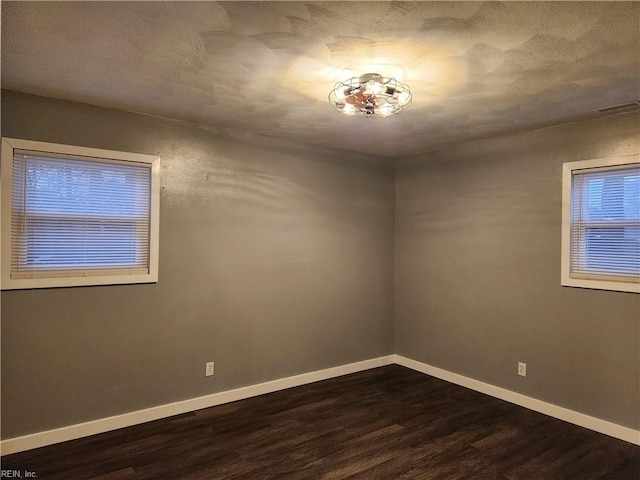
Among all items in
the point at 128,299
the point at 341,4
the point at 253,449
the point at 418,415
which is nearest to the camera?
the point at 341,4

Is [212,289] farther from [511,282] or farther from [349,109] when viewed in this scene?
[511,282]

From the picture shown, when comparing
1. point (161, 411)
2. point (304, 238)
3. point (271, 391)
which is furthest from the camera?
point (304, 238)

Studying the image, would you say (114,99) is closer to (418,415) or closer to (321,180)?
(321,180)

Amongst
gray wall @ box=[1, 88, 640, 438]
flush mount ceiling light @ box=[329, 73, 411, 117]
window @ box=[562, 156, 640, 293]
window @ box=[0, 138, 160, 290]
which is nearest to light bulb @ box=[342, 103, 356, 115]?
flush mount ceiling light @ box=[329, 73, 411, 117]

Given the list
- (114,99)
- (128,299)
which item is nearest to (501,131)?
(114,99)

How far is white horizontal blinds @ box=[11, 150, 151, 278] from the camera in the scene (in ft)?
9.31

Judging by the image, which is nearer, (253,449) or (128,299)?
(253,449)

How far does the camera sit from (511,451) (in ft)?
9.61

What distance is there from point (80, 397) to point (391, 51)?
10.5 ft

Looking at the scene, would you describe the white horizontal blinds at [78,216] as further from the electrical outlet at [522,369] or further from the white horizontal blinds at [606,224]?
the white horizontal blinds at [606,224]

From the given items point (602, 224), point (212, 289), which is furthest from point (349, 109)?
point (602, 224)

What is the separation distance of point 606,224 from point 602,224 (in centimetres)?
3

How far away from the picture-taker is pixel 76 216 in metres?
3.01

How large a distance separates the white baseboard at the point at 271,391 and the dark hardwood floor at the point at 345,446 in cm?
A: 7
